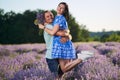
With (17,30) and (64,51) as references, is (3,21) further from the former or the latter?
(64,51)

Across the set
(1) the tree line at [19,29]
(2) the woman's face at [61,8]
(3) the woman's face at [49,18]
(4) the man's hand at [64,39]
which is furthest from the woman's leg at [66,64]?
(1) the tree line at [19,29]

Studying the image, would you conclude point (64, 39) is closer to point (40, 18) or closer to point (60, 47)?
point (60, 47)

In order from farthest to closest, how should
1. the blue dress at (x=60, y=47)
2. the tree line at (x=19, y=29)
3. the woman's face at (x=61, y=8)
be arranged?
the tree line at (x=19, y=29) → the woman's face at (x=61, y=8) → the blue dress at (x=60, y=47)

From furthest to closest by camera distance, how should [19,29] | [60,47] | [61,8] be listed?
[19,29] < [61,8] < [60,47]

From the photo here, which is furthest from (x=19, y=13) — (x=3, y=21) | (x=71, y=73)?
(x=71, y=73)

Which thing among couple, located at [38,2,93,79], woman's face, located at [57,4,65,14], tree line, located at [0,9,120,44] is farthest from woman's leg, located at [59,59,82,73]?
tree line, located at [0,9,120,44]

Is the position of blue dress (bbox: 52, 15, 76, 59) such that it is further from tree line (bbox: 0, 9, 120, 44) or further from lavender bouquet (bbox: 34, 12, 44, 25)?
tree line (bbox: 0, 9, 120, 44)

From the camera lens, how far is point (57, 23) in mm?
5078

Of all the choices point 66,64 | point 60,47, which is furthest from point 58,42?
point 66,64

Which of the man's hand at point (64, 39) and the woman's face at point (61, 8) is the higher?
the woman's face at point (61, 8)

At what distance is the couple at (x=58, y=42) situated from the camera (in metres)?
5.09

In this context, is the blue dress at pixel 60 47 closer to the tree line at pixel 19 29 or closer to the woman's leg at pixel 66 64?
the woman's leg at pixel 66 64

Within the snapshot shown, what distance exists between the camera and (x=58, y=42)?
5.11 meters

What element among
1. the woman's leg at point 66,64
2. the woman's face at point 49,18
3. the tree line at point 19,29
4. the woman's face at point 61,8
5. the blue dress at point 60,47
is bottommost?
the tree line at point 19,29
